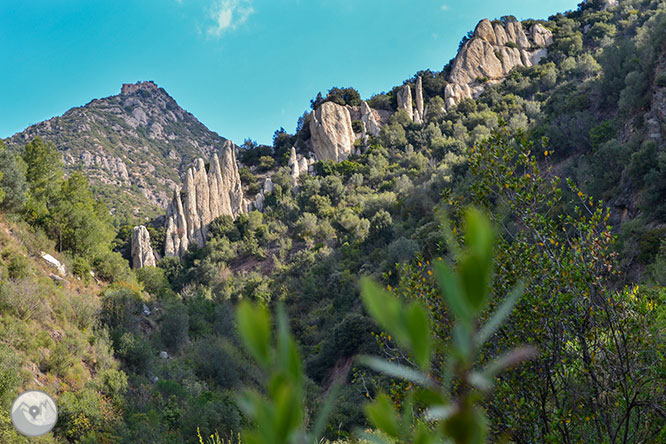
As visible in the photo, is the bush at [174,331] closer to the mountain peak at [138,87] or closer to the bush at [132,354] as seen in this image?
the bush at [132,354]

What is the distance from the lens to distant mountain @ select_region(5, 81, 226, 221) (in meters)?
50.7

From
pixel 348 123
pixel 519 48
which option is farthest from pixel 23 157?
pixel 519 48

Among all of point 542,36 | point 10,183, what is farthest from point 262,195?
point 542,36

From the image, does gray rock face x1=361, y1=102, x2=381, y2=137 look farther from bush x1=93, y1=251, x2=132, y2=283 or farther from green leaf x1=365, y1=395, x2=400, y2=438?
green leaf x1=365, y1=395, x2=400, y2=438

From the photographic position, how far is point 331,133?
38594 millimetres

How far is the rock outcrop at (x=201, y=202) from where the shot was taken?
30.1m

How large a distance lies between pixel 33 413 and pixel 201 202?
97.9 feet

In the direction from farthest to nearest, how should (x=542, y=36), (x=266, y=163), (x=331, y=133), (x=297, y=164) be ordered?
(x=542, y=36) < (x=266, y=163) < (x=331, y=133) < (x=297, y=164)

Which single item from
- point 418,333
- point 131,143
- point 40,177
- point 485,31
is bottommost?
point 418,333

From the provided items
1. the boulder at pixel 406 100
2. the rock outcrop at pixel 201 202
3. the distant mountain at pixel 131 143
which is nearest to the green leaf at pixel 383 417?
the rock outcrop at pixel 201 202

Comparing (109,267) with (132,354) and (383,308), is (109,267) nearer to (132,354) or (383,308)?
(132,354)

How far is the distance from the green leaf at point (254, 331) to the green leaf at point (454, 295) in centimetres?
13

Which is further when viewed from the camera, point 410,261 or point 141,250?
point 141,250

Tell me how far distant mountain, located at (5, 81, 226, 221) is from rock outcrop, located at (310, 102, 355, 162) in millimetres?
19754
